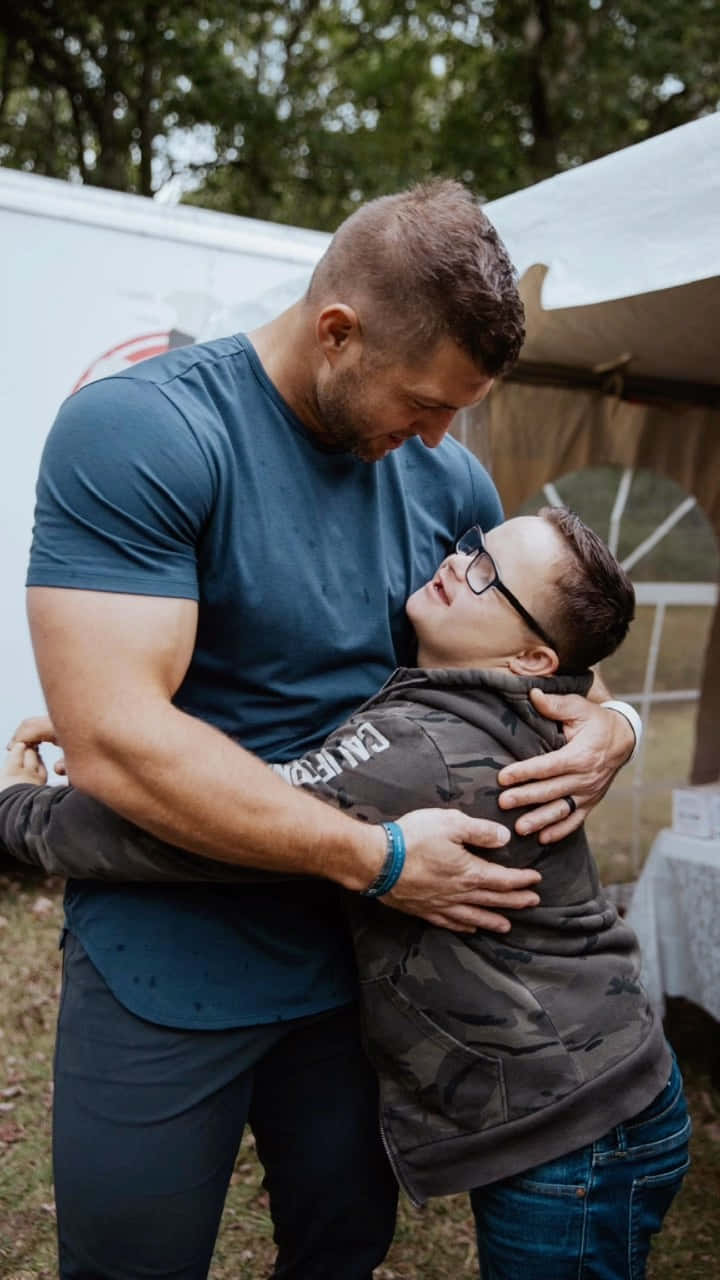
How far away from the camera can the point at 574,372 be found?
221 inches

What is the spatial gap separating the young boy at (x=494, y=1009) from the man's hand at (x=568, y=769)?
25mm

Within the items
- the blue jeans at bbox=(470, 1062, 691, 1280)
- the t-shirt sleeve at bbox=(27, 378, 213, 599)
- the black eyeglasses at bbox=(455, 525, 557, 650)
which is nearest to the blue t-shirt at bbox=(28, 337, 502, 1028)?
the t-shirt sleeve at bbox=(27, 378, 213, 599)

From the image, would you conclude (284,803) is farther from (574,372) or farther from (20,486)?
(574,372)

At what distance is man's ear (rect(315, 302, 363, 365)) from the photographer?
1560mm

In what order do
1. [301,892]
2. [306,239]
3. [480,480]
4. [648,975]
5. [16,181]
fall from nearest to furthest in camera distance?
[301,892], [480,480], [648,975], [16,181], [306,239]

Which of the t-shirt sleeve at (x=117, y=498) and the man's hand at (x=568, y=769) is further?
the man's hand at (x=568, y=769)

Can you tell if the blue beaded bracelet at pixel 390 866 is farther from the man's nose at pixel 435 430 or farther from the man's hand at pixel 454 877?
the man's nose at pixel 435 430

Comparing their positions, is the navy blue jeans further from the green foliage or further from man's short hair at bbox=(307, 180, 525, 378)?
the green foliage

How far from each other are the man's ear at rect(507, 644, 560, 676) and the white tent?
1.61 metres

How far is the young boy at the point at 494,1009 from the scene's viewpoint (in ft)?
5.19

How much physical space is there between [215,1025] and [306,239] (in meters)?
5.02

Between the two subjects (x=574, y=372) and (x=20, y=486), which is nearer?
(x=20, y=486)

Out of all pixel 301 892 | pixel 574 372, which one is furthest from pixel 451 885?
pixel 574 372

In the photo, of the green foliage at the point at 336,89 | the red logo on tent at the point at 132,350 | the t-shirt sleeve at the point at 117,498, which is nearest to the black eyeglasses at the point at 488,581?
the t-shirt sleeve at the point at 117,498
